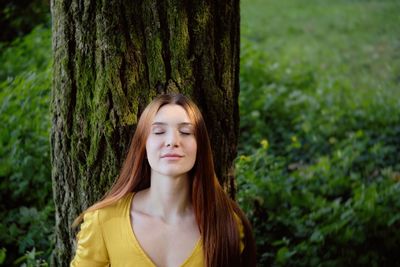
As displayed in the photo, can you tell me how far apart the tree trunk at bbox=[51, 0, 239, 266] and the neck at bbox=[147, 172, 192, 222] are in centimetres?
33

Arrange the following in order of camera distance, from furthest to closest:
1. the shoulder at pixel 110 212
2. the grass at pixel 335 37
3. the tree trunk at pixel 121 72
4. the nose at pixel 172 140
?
the grass at pixel 335 37 < the tree trunk at pixel 121 72 < the shoulder at pixel 110 212 < the nose at pixel 172 140

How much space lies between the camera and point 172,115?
7.02 feet

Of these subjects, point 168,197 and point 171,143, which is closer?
point 171,143

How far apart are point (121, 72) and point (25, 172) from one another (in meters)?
1.55

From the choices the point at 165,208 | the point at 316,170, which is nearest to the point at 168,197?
the point at 165,208

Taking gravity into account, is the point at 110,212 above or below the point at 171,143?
below

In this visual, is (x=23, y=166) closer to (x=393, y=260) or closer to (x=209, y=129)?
(x=209, y=129)

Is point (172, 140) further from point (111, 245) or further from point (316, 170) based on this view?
point (316, 170)

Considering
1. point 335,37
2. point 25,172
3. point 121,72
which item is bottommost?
point 25,172

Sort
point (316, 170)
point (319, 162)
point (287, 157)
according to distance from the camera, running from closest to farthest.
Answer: point (316, 170) < point (319, 162) < point (287, 157)

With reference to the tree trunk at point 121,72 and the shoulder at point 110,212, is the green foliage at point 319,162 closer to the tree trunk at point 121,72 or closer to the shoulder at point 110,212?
the tree trunk at point 121,72

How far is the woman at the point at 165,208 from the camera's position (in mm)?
2127

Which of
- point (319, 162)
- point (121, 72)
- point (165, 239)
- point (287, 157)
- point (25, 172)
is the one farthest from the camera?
point (287, 157)

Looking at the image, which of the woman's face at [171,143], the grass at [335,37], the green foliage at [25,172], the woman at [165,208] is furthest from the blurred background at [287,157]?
the woman's face at [171,143]
